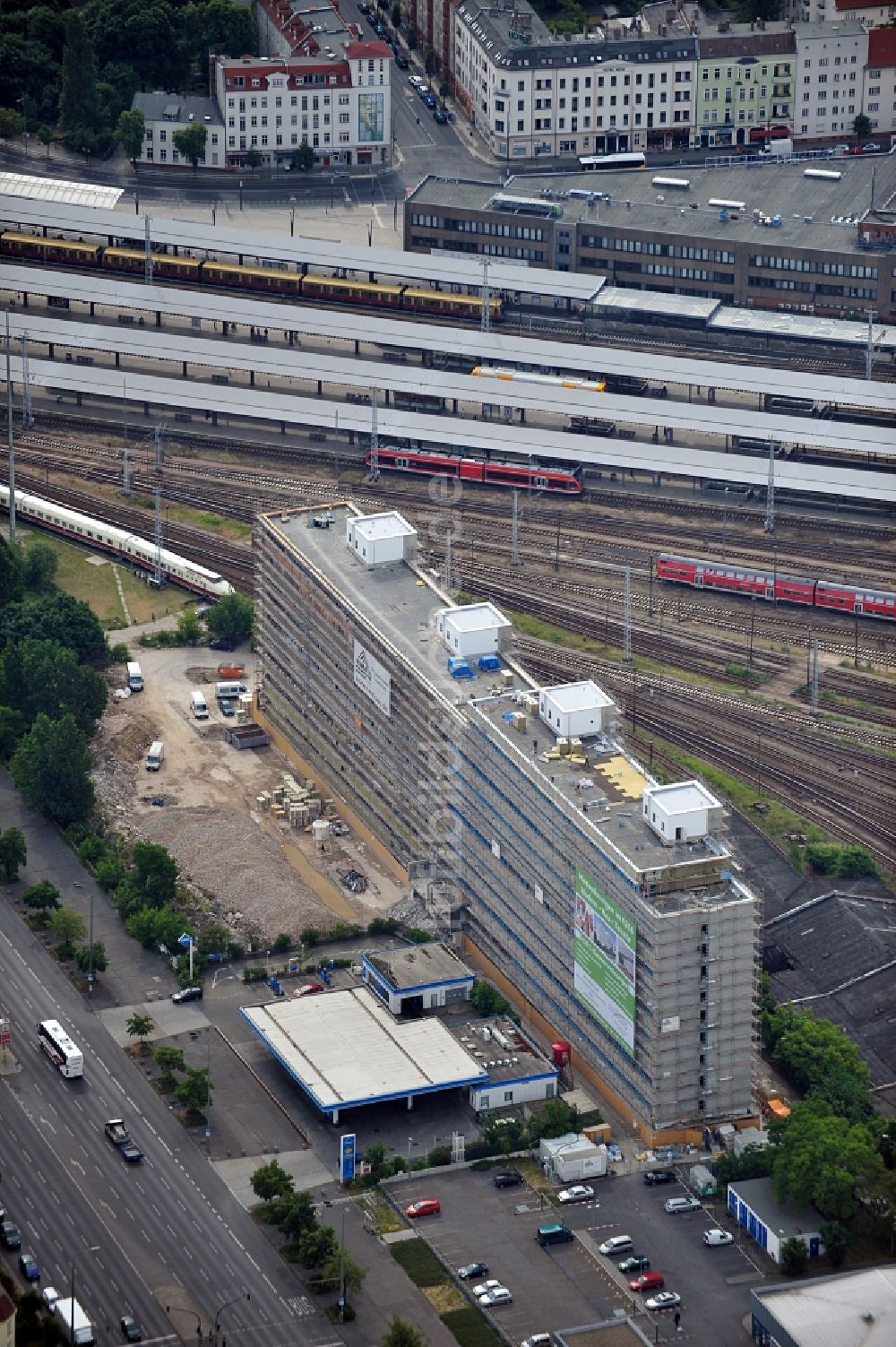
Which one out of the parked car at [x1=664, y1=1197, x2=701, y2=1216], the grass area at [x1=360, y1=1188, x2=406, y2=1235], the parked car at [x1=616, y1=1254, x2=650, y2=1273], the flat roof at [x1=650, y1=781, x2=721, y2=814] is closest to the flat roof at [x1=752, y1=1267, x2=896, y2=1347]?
the parked car at [x1=616, y1=1254, x2=650, y2=1273]

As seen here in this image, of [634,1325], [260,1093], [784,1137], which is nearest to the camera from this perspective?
[634,1325]

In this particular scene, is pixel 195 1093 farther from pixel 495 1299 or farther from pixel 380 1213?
pixel 495 1299

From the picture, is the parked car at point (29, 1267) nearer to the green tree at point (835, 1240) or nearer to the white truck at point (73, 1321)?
the white truck at point (73, 1321)

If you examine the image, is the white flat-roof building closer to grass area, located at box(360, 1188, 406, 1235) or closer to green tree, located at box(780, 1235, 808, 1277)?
green tree, located at box(780, 1235, 808, 1277)

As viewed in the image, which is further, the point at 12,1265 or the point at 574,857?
the point at 574,857

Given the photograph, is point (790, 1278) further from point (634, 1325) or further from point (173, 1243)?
point (173, 1243)

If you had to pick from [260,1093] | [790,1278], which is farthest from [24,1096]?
[790,1278]

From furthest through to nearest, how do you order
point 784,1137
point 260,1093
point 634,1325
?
point 260,1093 < point 784,1137 < point 634,1325
